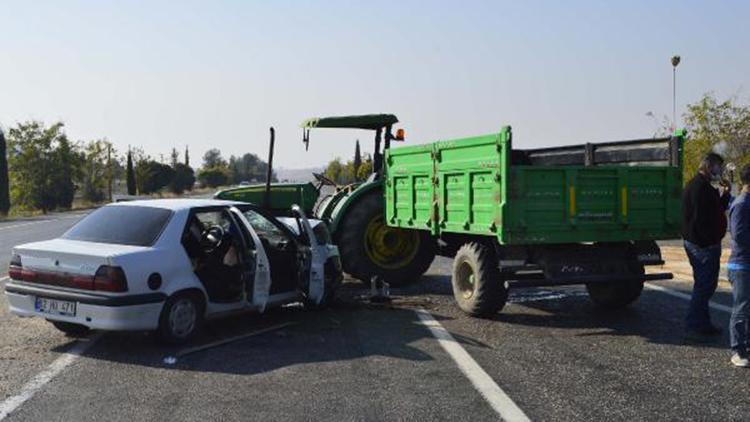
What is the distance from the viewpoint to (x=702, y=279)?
7.30 metres

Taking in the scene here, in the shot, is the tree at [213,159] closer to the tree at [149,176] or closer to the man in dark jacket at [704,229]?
the tree at [149,176]

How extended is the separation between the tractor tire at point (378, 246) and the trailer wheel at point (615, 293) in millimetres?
2666

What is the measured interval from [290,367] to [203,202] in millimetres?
2378

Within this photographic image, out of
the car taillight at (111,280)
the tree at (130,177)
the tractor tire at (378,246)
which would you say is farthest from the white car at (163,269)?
the tree at (130,177)

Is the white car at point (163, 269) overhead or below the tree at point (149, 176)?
below

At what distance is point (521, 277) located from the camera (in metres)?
8.31

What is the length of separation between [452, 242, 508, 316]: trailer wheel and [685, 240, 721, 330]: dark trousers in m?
1.95

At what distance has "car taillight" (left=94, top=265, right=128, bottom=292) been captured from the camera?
6422 millimetres

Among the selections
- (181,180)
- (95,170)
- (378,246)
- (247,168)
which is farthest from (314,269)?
(247,168)

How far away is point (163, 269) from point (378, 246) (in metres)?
4.84

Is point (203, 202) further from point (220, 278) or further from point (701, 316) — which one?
point (701, 316)

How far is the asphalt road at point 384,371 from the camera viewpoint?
16.6ft

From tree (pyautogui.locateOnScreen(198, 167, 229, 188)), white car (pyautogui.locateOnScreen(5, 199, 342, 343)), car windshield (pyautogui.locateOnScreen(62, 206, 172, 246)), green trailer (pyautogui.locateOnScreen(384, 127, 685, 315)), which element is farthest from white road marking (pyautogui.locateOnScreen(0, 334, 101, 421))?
tree (pyautogui.locateOnScreen(198, 167, 229, 188))

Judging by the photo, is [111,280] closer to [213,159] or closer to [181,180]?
[181,180]
